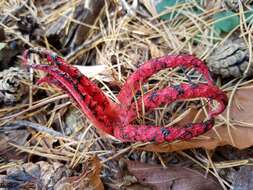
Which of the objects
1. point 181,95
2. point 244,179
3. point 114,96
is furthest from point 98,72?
point 244,179

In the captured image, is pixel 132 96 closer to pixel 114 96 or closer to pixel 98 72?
pixel 114 96

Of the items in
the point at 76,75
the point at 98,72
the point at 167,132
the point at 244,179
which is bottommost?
the point at 244,179

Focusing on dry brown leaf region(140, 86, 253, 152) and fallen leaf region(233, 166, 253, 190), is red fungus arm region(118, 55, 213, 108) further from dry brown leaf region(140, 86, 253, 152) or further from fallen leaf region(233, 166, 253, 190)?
fallen leaf region(233, 166, 253, 190)

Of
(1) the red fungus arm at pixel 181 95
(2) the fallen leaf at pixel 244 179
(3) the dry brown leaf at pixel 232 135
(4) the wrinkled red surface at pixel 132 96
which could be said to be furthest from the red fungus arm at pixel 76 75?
(2) the fallen leaf at pixel 244 179

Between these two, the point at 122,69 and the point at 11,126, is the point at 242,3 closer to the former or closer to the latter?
the point at 122,69

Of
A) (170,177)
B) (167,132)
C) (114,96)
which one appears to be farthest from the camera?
(114,96)

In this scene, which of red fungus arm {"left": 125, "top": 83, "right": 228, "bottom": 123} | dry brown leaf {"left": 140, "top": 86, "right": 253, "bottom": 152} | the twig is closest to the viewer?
red fungus arm {"left": 125, "top": 83, "right": 228, "bottom": 123}

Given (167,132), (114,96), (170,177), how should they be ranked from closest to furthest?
(167,132)
(170,177)
(114,96)

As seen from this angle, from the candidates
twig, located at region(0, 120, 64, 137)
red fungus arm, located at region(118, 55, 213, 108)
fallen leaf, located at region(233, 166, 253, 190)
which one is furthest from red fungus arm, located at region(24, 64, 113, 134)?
fallen leaf, located at region(233, 166, 253, 190)
